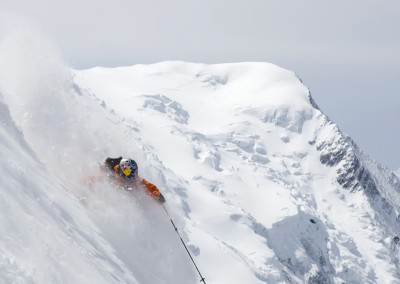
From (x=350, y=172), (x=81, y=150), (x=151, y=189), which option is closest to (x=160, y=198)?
(x=151, y=189)

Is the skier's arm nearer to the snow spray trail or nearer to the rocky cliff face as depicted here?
the snow spray trail

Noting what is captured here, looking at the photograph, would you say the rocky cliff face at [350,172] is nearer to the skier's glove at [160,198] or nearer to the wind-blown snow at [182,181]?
the wind-blown snow at [182,181]

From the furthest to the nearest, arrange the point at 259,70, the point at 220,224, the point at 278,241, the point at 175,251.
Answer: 1. the point at 259,70
2. the point at 278,241
3. the point at 220,224
4. the point at 175,251

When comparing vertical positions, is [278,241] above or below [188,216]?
below

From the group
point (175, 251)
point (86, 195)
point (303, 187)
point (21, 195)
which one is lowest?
point (303, 187)

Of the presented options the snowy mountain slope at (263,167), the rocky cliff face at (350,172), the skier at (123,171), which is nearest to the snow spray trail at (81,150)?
the skier at (123,171)

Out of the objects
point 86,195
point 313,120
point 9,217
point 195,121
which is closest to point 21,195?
point 9,217

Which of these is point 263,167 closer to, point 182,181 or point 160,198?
point 182,181

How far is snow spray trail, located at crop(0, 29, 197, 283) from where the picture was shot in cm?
1532

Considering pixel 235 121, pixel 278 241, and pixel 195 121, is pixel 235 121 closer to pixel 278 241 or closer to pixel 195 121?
pixel 195 121

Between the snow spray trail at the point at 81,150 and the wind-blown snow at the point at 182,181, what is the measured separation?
0.05 m

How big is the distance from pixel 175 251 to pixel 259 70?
476 ft

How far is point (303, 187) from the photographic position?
428 ft

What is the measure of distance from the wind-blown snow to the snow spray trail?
2.0 inches
